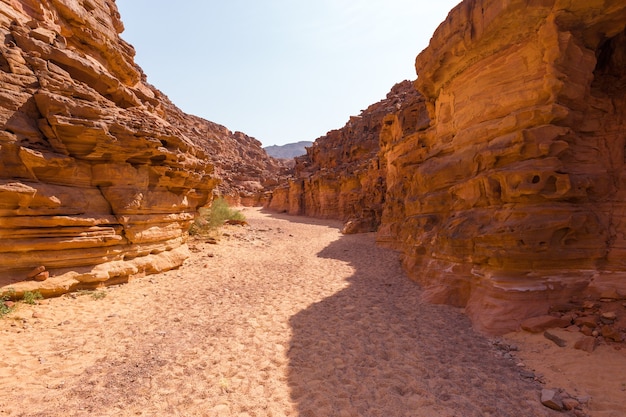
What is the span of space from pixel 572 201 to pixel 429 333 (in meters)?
4.26

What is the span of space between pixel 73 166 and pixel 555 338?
1274 cm

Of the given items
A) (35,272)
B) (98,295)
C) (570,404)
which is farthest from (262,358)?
(35,272)

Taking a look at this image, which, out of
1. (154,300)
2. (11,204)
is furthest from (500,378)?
(11,204)

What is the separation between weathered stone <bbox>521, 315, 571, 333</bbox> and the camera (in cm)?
512

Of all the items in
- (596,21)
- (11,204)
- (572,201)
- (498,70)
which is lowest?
(11,204)

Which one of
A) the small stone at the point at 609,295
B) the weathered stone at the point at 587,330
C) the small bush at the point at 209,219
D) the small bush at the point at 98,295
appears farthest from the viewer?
the small bush at the point at 209,219

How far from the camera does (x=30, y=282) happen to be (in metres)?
6.79

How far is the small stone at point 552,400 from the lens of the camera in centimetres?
356

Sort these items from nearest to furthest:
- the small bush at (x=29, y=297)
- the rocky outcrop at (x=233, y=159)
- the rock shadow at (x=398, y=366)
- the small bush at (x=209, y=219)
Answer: the rock shadow at (x=398, y=366) → the small bush at (x=29, y=297) → the small bush at (x=209, y=219) → the rocky outcrop at (x=233, y=159)

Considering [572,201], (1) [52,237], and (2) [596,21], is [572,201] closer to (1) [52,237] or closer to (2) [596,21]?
(2) [596,21]

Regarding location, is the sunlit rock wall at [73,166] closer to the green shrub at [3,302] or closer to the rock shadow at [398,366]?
the green shrub at [3,302]

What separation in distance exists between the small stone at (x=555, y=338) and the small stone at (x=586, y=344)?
19cm

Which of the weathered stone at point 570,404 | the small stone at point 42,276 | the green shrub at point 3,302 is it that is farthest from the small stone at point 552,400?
the small stone at point 42,276

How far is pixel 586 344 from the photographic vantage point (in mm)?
4500
